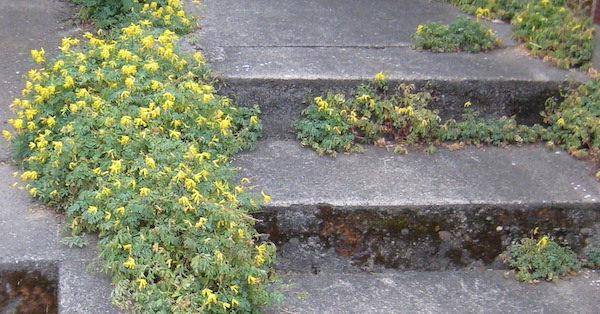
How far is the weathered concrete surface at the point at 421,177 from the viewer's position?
3.38m

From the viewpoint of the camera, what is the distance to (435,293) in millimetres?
3307

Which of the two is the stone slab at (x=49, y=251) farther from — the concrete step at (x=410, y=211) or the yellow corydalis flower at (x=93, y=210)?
the concrete step at (x=410, y=211)

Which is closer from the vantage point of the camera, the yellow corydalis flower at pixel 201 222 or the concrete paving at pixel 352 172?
the yellow corydalis flower at pixel 201 222

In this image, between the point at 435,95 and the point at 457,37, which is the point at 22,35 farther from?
the point at 457,37

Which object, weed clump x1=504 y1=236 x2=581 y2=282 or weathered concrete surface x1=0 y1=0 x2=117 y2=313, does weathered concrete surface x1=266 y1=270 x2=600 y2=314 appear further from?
weathered concrete surface x1=0 y1=0 x2=117 y2=313

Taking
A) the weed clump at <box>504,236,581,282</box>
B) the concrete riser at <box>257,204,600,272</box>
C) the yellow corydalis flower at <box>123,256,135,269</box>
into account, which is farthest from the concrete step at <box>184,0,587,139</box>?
the yellow corydalis flower at <box>123,256,135,269</box>

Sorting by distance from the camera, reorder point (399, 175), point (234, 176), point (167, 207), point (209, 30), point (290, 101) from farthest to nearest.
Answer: point (209, 30), point (290, 101), point (399, 175), point (234, 176), point (167, 207)

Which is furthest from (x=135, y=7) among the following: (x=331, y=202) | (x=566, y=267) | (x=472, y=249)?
(x=566, y=267)

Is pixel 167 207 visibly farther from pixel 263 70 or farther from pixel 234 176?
pixel 263 70

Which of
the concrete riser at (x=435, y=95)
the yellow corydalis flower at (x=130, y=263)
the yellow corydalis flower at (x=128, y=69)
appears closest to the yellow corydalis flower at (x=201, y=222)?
the yellow corydalis flower at (x=130, y=263)

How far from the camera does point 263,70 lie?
159 inches

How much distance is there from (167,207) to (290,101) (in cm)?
135

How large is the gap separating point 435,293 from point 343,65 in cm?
154

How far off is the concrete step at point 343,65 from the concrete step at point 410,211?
49 cm
